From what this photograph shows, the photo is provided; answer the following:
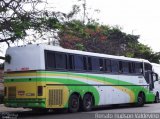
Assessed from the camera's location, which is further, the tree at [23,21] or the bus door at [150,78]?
the bus door at [150,78]

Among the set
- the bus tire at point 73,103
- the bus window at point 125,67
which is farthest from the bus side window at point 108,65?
the bus tire at point 73,103

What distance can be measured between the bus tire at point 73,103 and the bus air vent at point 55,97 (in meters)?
0.93

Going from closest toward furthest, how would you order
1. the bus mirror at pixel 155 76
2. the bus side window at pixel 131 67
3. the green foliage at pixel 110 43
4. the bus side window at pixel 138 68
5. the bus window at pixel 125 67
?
the bus window at pixel 125 67
the bus side window at pixel 131 67
the bus side window at pixel 138 68
the bus mirror at pixel 155 76
the green foliage at pixel 110 43

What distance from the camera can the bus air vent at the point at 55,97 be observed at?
19964 millimetres

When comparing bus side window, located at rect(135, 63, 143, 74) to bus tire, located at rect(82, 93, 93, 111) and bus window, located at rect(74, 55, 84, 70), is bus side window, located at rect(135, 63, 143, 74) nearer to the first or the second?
bus tire, located at rect(82, 93, 93, 111)

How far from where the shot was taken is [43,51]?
19750 mm

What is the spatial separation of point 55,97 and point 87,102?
3.08 meters

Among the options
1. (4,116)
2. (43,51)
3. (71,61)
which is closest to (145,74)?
(71,61)

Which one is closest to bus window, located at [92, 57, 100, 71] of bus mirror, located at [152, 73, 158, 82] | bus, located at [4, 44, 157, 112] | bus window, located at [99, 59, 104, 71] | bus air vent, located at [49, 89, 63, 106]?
bus, located at [4, 44, 157, 112]

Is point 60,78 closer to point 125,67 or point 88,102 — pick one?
point 88,102

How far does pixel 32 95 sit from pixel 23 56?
1957 millimetres

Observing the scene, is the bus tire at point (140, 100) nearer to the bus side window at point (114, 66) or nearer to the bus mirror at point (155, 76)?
the bus mirror at point (155, 76)

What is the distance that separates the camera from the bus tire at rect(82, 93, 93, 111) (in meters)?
22.6

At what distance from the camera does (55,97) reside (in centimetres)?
2031
